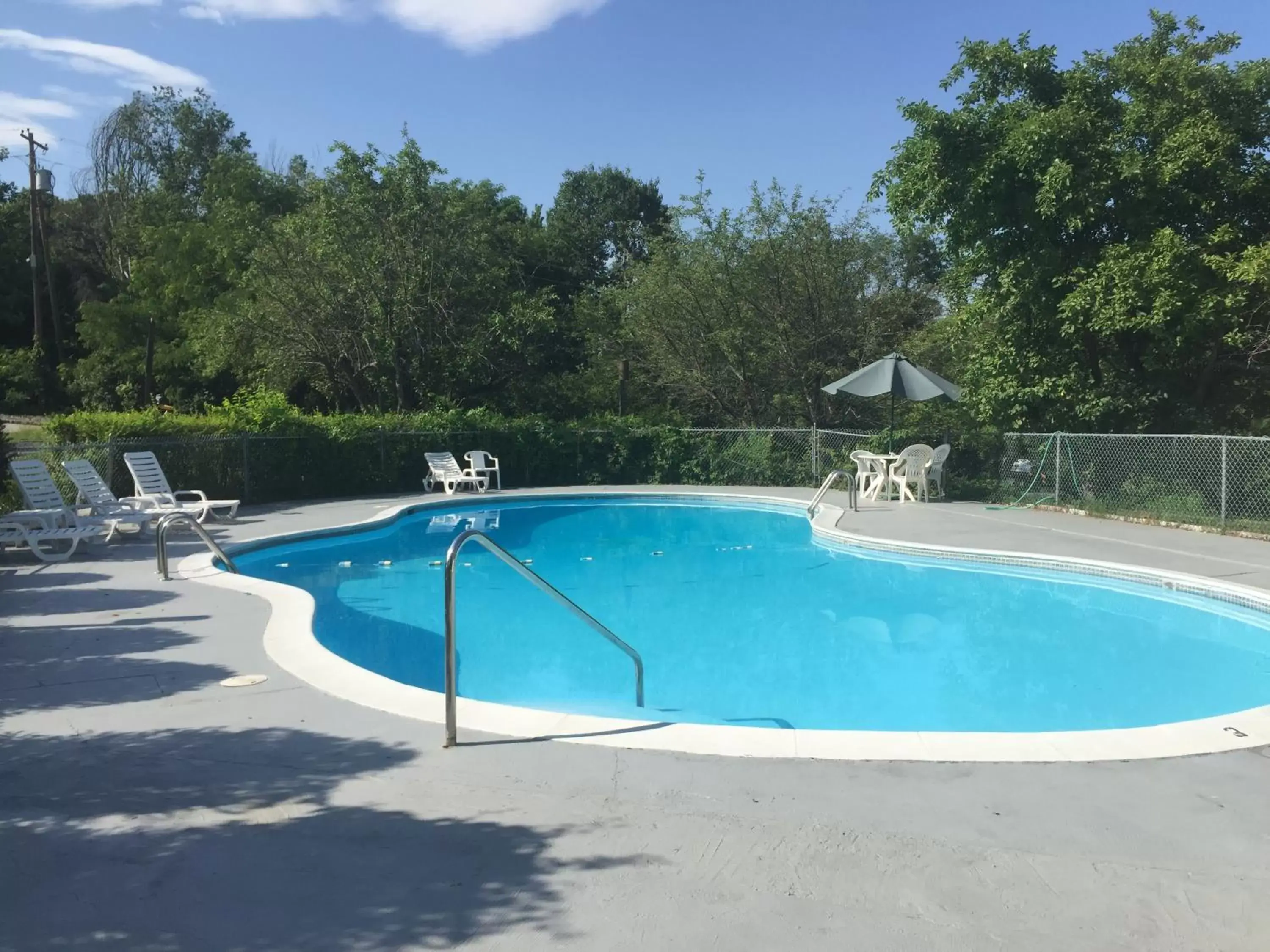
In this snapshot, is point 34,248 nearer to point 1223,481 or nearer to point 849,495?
point 849,495

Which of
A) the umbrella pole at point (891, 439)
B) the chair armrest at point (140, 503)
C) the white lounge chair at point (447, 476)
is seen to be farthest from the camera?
the white lounge chair at point (447, 476)

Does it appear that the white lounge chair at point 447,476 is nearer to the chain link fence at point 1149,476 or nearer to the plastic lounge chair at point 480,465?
the plastic lounge chair at point 480,465

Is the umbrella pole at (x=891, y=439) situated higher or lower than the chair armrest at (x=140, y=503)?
higher

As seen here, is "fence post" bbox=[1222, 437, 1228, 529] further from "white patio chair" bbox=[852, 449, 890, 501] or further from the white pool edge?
the white pool edge

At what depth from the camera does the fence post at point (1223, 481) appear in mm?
11188

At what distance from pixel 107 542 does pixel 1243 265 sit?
1467 centimetres

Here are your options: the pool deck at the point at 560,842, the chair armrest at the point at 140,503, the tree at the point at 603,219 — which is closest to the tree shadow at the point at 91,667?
the pool deck at the point at 560,842

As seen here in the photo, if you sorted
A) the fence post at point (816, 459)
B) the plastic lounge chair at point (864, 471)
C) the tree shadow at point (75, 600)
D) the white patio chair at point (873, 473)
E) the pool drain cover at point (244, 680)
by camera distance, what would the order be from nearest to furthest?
the pool drain cover at point (244, 680) → the tree shadow at point (75, 600) → the white patio chair at point (873, 473) → the plastic lounge chair at point (864, 471) → the fence post at point (816, 459)

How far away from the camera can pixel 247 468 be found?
50.1ft

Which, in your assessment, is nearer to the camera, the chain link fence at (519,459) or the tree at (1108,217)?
the tree at (1108,217)

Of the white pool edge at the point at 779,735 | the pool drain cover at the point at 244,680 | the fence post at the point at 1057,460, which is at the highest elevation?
the fence post at the point at 1057,460

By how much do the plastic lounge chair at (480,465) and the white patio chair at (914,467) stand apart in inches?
288

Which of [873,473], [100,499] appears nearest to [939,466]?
[873,473]

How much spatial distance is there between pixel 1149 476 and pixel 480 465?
11498 mm
